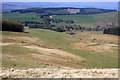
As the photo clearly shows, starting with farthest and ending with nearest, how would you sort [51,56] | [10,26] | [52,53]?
[10,26], [52,53], [51,56]

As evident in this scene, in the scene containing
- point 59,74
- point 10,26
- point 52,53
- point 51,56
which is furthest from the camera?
point 10,26

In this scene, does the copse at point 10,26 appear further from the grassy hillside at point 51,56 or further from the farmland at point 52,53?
the grassy hillside at point 51,56

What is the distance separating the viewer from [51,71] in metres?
13.5

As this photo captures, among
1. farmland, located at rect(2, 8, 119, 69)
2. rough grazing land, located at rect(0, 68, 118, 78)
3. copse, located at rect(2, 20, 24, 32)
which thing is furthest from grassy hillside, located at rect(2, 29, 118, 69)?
copse, located at rect(2, 20, 24, 32)

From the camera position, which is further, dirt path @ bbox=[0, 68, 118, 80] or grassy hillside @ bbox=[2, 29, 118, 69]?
grassy hillside @ bbox=[2, 29, 118, 69]

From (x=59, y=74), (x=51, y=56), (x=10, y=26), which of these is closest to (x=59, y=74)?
(x=59, y=74)

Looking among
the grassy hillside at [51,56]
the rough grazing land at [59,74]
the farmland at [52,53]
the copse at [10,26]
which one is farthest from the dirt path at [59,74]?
the copse at [10,26]

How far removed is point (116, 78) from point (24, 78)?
737 cm

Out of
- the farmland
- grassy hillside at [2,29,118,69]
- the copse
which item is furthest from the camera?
the copse

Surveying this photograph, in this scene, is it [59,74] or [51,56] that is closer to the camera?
[59,74]

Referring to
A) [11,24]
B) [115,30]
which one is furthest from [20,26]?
[115,30]

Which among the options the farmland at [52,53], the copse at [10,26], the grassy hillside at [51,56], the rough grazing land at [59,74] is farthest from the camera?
the copse at [10,26]

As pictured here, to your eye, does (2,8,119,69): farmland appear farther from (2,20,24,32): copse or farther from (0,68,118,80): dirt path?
(2,20,24,32): copse

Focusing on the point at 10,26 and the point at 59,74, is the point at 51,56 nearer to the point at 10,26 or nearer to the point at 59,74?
the point at 59,74
